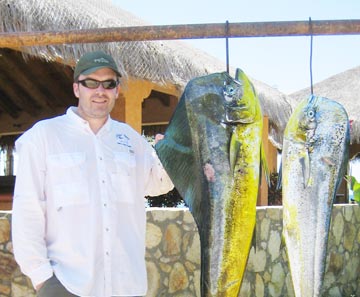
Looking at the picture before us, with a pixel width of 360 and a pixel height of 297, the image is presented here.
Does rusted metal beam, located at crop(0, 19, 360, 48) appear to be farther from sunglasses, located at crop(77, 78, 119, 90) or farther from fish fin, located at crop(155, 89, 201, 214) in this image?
fish fin, located at crop(155, 89, 201, 214)

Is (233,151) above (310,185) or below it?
above

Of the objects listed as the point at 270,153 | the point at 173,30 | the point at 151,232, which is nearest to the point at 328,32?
the point at 173,30

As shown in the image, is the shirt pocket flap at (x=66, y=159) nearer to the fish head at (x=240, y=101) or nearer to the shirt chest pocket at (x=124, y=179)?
the shirt chest pocket at (x=124, y=179)

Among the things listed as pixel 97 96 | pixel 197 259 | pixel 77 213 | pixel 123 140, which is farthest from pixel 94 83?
pixel 197 259

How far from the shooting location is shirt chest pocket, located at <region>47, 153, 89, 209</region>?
2.68 m

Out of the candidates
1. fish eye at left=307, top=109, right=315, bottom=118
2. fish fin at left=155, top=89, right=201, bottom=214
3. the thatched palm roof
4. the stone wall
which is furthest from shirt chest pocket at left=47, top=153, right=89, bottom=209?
the thatched palm roof

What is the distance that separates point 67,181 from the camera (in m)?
2.70

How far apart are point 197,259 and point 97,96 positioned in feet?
11.3

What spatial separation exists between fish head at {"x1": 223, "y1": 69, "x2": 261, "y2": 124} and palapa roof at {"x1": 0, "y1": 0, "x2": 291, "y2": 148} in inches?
129

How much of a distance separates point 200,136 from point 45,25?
410 cm

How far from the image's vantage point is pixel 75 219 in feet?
8.79

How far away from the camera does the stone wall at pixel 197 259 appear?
5.13m

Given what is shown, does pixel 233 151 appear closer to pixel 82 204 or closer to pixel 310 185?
pixel 310 185

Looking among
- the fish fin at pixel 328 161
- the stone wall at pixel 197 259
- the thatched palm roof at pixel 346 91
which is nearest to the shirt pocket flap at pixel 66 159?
the fish fin at pixel 328 161
